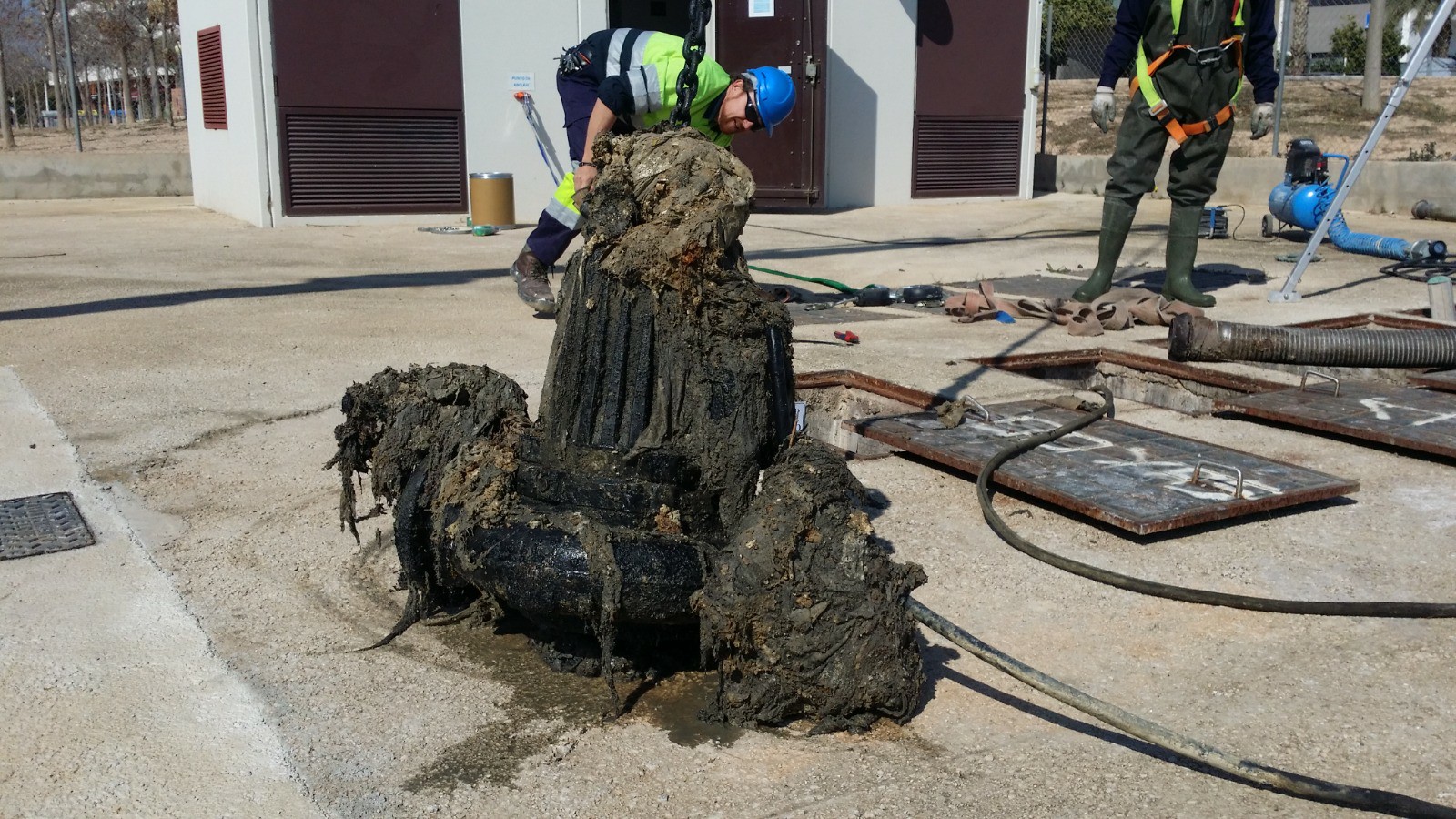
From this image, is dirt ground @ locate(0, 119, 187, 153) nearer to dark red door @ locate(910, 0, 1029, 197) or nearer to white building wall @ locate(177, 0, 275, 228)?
white building wall @ locate(177, 0, 275, 228)

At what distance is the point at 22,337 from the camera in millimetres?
5863

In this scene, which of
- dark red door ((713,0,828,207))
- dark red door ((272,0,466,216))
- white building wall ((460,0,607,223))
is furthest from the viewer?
dark red door ((713,0,828,207))

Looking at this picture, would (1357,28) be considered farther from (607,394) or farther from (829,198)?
(607,394)

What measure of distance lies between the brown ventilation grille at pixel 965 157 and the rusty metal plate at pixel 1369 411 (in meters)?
10.5

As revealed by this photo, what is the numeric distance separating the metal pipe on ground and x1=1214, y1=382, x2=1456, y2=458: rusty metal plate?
8.62 m

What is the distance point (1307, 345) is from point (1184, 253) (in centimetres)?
250

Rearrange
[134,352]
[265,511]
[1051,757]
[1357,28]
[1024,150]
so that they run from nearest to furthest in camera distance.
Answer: [1051,757] < [265,511] < [134,352] < [1024,150] < [1357,28]

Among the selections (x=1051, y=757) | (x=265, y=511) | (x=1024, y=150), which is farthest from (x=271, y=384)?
(x=1024, y=150)

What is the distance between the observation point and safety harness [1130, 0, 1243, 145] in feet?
21.9

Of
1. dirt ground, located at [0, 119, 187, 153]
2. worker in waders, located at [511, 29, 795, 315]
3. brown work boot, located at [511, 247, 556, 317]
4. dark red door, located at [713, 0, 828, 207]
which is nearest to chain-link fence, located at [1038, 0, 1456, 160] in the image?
dark red door, located at [713, 0, 828, 207]

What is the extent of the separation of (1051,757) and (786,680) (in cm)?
52

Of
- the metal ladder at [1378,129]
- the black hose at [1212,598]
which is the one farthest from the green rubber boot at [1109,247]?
the black hose at [1212,598]

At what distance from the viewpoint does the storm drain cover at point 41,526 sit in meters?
3.21

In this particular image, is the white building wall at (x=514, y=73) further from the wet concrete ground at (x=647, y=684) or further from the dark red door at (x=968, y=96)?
the wet concrete ground at (x=647, y=684)
